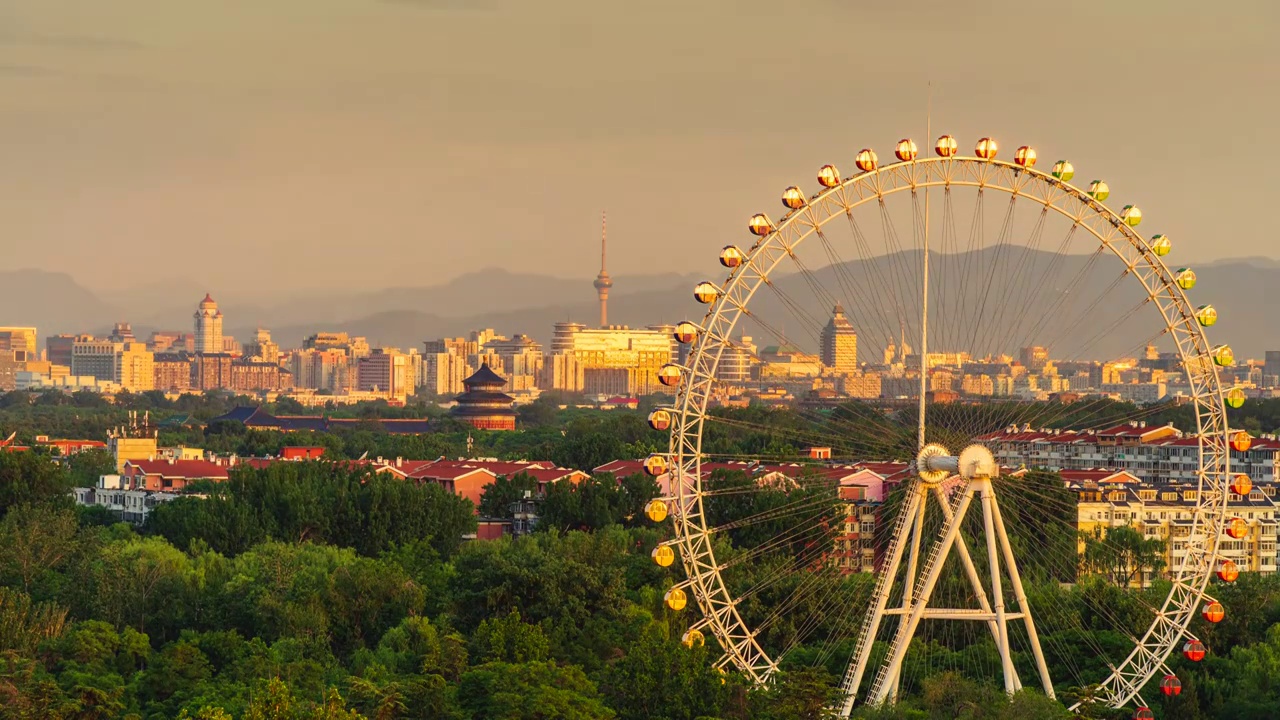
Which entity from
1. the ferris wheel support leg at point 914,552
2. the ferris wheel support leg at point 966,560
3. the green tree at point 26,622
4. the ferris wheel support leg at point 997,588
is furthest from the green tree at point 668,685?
the green tree at point 26,622

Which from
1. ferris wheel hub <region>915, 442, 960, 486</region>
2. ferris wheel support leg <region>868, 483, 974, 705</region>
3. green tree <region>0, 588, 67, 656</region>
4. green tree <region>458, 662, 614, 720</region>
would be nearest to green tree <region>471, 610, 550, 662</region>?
green tree <region>458, 662, 614, 720</region>

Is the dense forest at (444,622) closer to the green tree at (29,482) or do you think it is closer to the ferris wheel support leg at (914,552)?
the ferris wheel support leg at (914,552)

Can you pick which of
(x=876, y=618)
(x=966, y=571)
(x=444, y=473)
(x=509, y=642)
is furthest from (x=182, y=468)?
A: (x=876, y=618)

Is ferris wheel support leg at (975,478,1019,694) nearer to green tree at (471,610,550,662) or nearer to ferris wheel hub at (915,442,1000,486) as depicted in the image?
ferris wheel hub at (915,442,1000,486)

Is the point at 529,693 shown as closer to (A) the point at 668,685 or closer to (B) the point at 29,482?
(A) the point at 668,685

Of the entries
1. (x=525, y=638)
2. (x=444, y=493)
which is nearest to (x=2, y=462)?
(x=444, y=493)

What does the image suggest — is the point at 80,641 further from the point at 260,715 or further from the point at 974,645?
the point at 974,645

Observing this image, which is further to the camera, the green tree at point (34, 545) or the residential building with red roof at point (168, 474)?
the residential building with red roof at point (168, 474)
